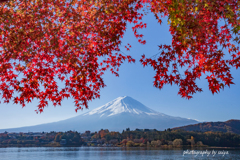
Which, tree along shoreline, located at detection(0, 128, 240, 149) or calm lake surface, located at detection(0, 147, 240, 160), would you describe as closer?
calm lake surface, located at detection(0, 147, 240, 160)

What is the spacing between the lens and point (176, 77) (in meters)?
6.86

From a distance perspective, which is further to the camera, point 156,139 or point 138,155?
point 156,139

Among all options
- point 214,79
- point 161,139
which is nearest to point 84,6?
point 214,79

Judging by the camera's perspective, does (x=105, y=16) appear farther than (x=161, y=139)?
No

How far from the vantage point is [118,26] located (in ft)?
Result: 24.7

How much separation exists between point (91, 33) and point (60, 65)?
167 centimetres

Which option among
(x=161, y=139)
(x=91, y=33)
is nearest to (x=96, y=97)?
(x=91, y=33)

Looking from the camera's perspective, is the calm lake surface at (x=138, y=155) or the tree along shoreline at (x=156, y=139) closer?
the calm lake surface at (x=138, y=155)

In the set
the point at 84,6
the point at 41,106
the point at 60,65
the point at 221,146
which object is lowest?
the point at 221,146

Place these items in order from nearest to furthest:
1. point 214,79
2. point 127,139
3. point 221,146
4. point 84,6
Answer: point 214,79
point 84,6
point 221,146
point 127,139

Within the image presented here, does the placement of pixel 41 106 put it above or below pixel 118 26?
below

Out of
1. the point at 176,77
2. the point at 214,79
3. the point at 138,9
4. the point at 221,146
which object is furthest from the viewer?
the point at 221,146

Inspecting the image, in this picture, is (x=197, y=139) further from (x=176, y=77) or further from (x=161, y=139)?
(x=176, y=77)

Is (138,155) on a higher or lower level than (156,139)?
lower
